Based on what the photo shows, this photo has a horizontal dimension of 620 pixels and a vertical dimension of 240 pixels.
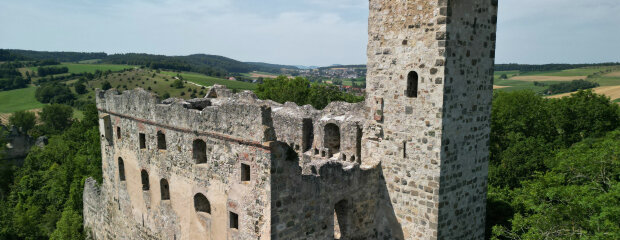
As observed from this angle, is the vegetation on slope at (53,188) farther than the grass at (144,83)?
No

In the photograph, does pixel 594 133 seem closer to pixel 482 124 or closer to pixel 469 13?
pixel 482 124

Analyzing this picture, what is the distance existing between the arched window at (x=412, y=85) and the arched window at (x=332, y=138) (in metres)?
3.21

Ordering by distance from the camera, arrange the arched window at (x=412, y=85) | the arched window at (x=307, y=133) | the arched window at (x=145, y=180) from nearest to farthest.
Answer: the arched window at (x=412, y=85), the arched window at (x=307, y=133), the arched window at (x=145, y=180)

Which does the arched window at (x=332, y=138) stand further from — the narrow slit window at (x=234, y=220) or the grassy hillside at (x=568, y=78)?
the grassy hillside at (x=568, y=78)

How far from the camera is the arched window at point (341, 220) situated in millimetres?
11902

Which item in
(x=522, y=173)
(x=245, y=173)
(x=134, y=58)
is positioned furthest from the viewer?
(x=134, y=58)

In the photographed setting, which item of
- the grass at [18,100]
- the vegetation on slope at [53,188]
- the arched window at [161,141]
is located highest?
the arched window at [161,141]

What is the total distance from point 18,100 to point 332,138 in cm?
9804

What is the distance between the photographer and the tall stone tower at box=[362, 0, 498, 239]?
10727 mm

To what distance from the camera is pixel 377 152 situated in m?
12.2

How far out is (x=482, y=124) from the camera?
1226 centimetres

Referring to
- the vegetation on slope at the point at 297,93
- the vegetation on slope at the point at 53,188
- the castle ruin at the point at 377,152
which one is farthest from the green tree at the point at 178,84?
the castle ruin at the point at 377,152

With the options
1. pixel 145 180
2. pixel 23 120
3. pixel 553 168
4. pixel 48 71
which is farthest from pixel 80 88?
pixel 553 168

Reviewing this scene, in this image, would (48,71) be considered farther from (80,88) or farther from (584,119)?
(584,119)
